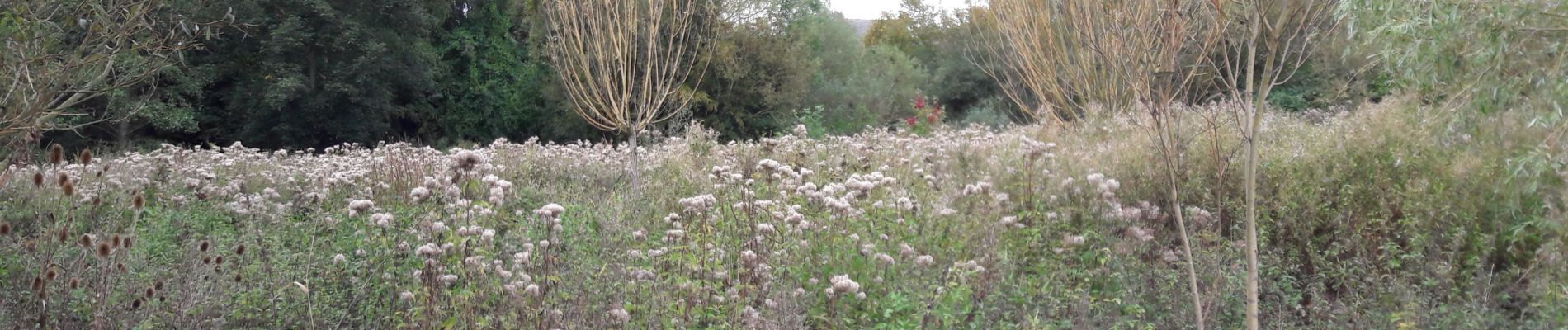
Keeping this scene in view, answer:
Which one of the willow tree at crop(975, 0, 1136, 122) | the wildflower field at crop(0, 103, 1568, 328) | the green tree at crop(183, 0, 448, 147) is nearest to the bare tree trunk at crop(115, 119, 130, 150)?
the green tree at crop(183, 0, 448, 147)

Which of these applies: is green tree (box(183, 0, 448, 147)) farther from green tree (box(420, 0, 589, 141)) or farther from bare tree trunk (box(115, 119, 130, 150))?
green tree (box(420, 0, 589, 141))

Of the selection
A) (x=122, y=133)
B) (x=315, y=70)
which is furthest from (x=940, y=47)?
(x=122, y=133)

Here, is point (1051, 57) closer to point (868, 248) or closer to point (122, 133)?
point (868, 248)

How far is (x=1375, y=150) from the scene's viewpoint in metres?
5.18

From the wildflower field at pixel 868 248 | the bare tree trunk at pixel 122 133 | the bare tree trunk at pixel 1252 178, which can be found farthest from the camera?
the bare tree trunk at pixel 122 133

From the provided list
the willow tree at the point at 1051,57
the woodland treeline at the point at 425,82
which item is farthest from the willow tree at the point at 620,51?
the woodland treeline at the point at 425,82

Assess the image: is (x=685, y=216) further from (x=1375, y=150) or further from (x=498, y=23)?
(x=498, y=23)

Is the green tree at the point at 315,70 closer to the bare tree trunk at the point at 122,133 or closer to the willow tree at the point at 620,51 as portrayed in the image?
the bare tree trunk at the point at 122,133

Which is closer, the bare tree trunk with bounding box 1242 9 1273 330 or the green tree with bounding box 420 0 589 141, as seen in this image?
the bare tree trunk with bounding box 1242 9 1273 330

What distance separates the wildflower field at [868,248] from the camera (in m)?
3.44

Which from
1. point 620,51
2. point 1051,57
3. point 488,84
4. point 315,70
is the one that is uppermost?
point 620,51

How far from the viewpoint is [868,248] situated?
12.6 feet

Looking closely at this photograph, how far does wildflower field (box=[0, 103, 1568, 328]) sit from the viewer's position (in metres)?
3.44

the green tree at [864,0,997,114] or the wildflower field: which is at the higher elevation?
the wildflower field
